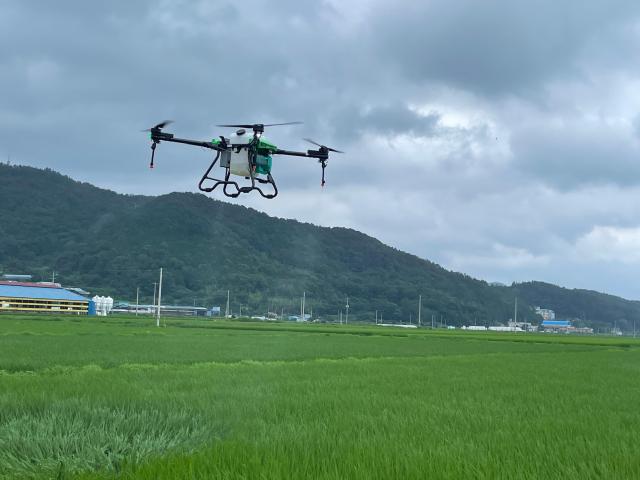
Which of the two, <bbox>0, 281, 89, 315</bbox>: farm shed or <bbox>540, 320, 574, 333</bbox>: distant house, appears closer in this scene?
<bbox>0, 281, 89, 315</bbox>: farm shed

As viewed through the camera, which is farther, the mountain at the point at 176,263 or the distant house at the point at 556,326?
the distant house at the point at 556,326

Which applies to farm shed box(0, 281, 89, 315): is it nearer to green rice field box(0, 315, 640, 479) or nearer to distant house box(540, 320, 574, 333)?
green rice field box(0, 315, 640, 479)

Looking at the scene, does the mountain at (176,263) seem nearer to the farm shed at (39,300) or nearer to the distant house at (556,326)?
the farm shed at (39,300)

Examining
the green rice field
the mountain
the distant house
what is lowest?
the distant house

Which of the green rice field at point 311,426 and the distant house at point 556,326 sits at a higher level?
the green rice field at point 311,426

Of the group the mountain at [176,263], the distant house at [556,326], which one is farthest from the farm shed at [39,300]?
the distant house at [556,326]

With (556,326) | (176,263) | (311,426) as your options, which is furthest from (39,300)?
(556,326)

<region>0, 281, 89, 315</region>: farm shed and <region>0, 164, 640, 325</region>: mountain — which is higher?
<region>0, 164, 640, 325</region>: mountain

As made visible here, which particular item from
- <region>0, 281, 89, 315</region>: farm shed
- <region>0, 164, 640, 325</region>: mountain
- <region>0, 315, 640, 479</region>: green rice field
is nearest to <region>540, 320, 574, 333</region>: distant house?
<region>0, 164, 640, 325</region>: mountain

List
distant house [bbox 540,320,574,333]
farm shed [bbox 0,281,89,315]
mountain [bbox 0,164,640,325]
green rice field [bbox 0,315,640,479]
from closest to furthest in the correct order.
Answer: green rice field [bbox 0,315,640,479], farm shed [bbox 0,281,89,315], mountain [bbox 0,164,640,325], distant house [bbox 540,320,574,333]
